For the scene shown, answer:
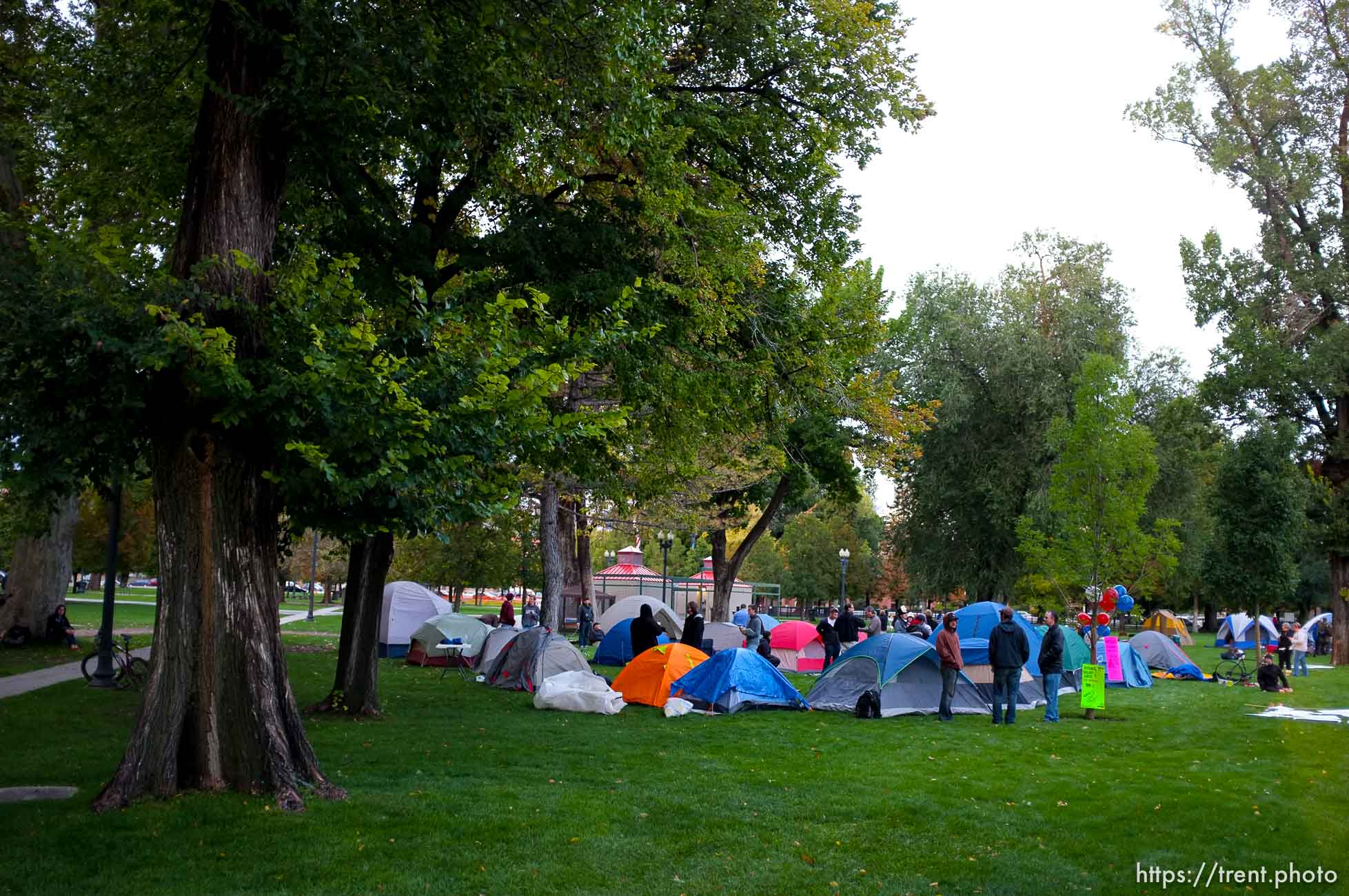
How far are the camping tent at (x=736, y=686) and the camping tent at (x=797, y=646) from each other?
24.6 feet

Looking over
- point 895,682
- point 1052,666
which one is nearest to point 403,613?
point 895,682

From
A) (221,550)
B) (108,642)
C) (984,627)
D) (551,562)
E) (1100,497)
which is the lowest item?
(108,642)

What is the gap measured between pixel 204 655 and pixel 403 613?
18.4 m

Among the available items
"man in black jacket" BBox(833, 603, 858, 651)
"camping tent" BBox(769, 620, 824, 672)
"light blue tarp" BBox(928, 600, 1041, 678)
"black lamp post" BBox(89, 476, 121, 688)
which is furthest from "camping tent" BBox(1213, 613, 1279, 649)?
"black lamp post" BBox(89, 476, 121, 688)

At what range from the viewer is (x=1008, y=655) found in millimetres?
14625

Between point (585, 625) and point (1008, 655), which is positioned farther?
point (585, 625)

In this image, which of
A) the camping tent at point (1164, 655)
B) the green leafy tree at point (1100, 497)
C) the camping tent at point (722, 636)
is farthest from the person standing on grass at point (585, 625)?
the camping tent at point (1164, 655)

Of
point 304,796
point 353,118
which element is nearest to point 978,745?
point 304,796

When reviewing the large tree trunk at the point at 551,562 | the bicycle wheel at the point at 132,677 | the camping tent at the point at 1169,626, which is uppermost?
the large tree trunk at the point at 551,562

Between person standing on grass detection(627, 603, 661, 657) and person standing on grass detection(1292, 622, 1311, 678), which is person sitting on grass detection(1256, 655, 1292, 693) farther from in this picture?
person standing on grass detection(627, 603, 661, 657)

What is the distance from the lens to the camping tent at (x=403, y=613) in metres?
25.5

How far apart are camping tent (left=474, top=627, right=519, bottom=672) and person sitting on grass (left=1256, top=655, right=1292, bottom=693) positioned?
46.9 feet

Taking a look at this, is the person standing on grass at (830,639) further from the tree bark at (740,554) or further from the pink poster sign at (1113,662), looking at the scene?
the tree bark at (740,554)

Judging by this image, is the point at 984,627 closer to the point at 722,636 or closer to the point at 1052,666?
the point at 722,636
